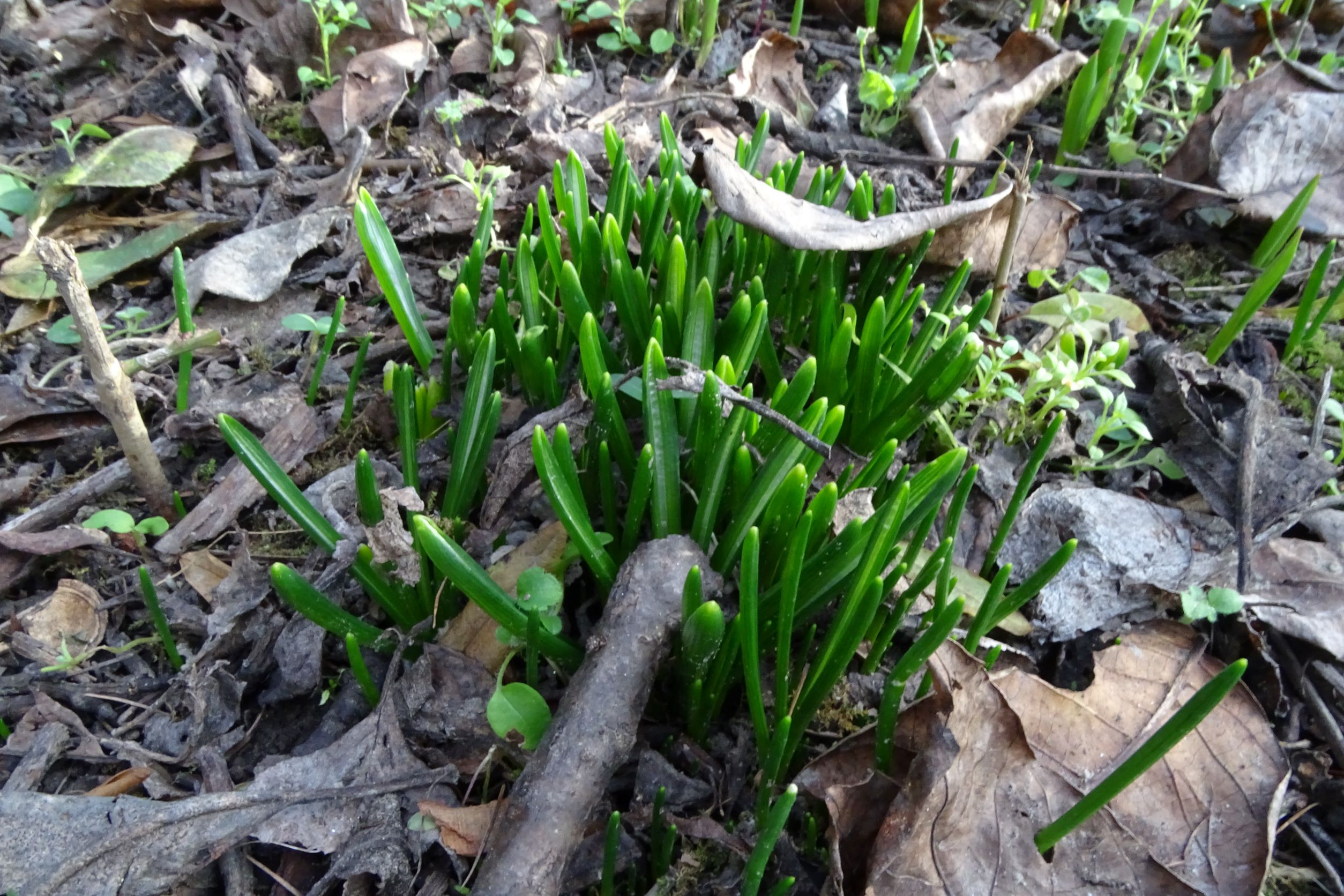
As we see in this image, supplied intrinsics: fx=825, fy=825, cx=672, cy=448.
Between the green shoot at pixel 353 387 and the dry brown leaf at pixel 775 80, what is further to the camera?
the dry brown leaf at pixel 775 80

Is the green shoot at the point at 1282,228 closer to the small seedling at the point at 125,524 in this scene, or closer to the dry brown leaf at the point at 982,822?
the dry brown leaf at the point at 982,822

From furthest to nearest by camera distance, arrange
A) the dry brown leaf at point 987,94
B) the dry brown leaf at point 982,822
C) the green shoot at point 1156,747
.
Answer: the dry brown leaf at point 987,94 → the dry brown leaf at point 982,822 → the green shoot at point 1156,747

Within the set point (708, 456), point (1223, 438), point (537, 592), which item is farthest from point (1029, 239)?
point (537, 592)

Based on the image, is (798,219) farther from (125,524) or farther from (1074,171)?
(125,524)

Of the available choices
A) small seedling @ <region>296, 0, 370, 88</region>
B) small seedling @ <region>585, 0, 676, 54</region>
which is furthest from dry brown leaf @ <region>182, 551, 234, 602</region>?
small seedling @ <region>585, 0, 676, 54</region>

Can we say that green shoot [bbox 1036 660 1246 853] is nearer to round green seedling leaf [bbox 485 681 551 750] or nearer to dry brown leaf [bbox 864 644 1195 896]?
dry brown leaf [bbox 864 644 1195 896]

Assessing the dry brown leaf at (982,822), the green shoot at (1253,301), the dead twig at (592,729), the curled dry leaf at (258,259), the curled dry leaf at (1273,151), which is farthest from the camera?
the curled dry leaf at (1273,151)

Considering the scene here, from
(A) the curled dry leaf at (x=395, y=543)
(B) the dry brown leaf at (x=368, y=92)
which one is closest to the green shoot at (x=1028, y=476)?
(A) the curled dry leaf at (x=395, y=543)

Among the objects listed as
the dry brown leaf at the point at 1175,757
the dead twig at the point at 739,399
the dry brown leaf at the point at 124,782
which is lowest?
the dry brown leaf at the point at 124,782
